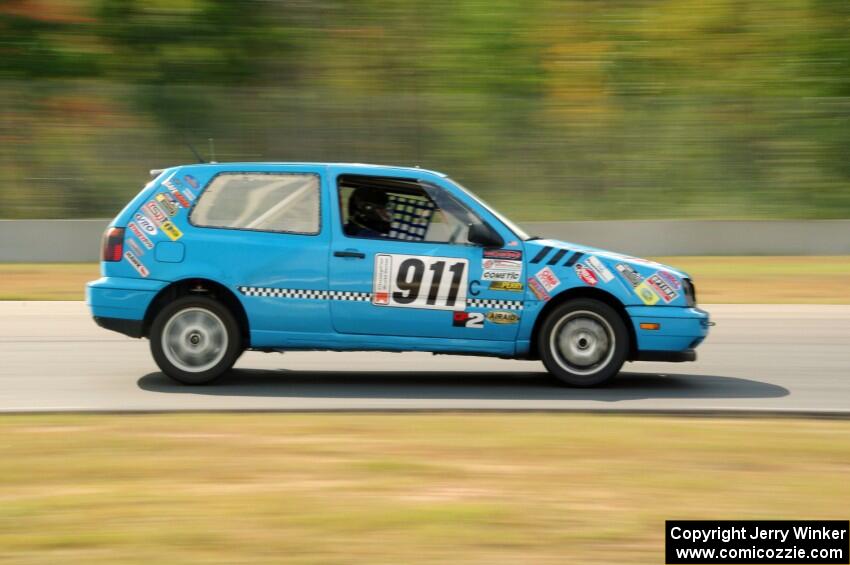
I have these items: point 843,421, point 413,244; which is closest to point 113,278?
point 413,244

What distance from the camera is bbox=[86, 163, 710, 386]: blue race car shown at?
9414mm

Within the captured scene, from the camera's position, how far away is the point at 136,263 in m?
9.54

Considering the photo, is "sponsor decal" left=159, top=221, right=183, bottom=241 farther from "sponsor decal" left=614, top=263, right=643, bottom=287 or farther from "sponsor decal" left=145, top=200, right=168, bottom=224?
"sponsor decal" left=614, top=263, right=643, bottom=287

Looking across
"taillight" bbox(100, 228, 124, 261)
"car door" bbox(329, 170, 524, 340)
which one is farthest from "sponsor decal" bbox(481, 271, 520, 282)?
"taillight" bbox(100, 228, 124, 261)

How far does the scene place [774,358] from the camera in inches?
452

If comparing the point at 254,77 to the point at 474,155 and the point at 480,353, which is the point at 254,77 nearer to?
the point at 474,155

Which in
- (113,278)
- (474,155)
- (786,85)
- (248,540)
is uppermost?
(786,85)

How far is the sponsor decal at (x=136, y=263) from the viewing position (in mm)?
9531

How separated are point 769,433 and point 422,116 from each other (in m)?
15.9

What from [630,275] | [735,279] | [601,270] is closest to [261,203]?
[601,270]

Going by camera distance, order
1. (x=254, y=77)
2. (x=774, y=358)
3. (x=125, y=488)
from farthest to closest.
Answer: (x=254, y=77)
(x=774, y=358)
(x=125, y=488)

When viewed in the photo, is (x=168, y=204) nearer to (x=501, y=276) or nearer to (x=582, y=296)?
(x=501, y=276)

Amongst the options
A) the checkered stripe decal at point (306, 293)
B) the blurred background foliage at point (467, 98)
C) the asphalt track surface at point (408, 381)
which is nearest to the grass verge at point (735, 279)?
the blurred background foliage at point (467, 98)

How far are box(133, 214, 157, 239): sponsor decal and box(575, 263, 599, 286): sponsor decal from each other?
319 centimetres
